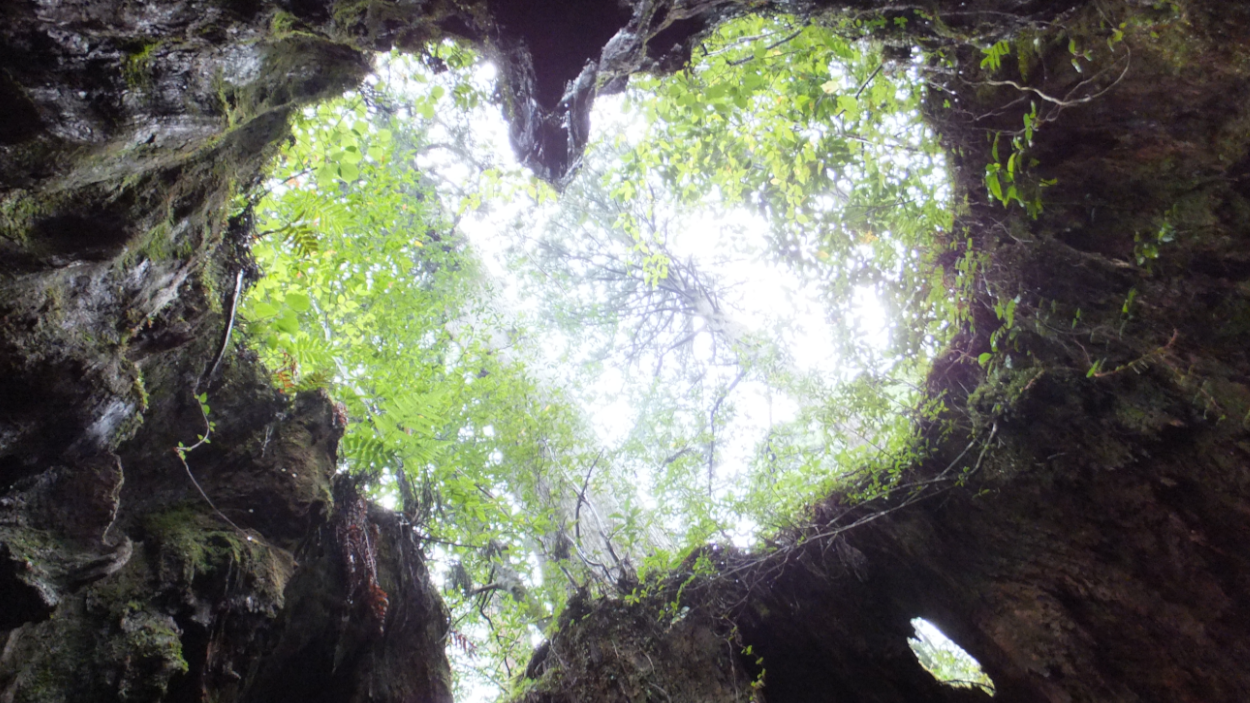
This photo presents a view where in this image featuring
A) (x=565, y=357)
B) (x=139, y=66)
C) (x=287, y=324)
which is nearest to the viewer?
(x=139, y=66)

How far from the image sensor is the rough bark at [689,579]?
210 cm

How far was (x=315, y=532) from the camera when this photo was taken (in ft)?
14.6

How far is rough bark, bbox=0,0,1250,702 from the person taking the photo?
6.90ft

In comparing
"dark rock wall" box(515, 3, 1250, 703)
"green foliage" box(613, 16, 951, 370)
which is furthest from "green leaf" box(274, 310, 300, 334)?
"dark rock wall" box(515, 3, 1250, 703)

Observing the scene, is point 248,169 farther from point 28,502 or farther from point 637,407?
point 637,407

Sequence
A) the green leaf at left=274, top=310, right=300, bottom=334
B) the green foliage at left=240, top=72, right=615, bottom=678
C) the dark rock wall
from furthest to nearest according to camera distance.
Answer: the green foliage at left=240, top=72, right=615, bottom=678 < the green leaf at left=274, top=310, right=300, bottom=334 < the dark rock wall

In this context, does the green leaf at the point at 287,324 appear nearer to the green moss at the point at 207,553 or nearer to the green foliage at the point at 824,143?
the green moss at the point at 207,553

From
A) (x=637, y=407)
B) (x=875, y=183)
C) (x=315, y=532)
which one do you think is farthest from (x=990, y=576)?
(x=637, y=407)

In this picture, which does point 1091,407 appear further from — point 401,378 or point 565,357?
point 565,357

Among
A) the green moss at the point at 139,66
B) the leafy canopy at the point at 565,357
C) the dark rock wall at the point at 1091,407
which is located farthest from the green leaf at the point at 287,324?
the dark rock wall at the point at 1091,407

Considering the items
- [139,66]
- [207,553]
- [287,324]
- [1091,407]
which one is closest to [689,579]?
[1091,407]

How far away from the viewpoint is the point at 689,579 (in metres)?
5.30

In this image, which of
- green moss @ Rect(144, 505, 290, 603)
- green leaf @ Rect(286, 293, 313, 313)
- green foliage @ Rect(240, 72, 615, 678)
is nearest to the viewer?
green moss @ Rect(144, 505, 290, 603)

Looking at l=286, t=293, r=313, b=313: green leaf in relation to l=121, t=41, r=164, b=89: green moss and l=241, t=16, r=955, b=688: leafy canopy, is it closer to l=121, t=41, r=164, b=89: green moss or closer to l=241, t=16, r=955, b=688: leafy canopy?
l=241, t=16, r=955, b=688: leafy canopy
